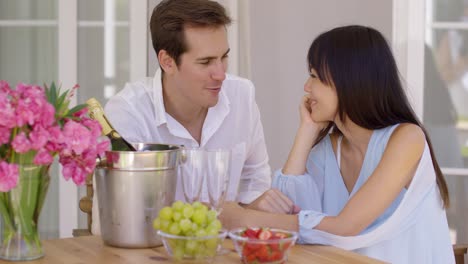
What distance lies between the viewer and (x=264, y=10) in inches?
174

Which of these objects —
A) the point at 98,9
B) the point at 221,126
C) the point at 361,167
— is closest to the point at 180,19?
the point at 221,126

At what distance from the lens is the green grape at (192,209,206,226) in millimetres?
1592

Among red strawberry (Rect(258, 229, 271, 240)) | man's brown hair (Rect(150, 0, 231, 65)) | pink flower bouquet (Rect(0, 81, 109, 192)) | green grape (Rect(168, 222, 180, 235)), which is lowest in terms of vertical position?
red strawberry (Rect(258, 229, 271, 240))

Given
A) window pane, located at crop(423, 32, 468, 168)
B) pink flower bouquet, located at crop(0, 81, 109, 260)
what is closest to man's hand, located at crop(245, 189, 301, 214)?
pink flower bouquet, located at crop(0, 81, 109, 260)

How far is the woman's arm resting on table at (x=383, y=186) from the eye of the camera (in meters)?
1.93

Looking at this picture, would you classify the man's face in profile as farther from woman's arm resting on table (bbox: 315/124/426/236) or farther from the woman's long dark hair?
woman's arm resting on table (bbox: 315/124/426/236)

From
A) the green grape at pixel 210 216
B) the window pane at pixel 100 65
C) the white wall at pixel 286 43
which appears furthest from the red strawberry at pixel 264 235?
the white wall at pixel 286 43

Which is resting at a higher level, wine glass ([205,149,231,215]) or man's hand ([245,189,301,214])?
wine glass ([205,149,231,215])

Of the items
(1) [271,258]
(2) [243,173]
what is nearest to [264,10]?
(2) [243,173]

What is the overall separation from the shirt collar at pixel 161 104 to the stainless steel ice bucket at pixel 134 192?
79 cm

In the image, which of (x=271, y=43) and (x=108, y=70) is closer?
(x=108, y=70)

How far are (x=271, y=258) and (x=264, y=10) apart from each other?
9.66ft

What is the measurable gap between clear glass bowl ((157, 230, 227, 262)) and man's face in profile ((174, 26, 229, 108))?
1.01 m

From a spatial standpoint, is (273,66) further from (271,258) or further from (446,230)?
(271,258)
